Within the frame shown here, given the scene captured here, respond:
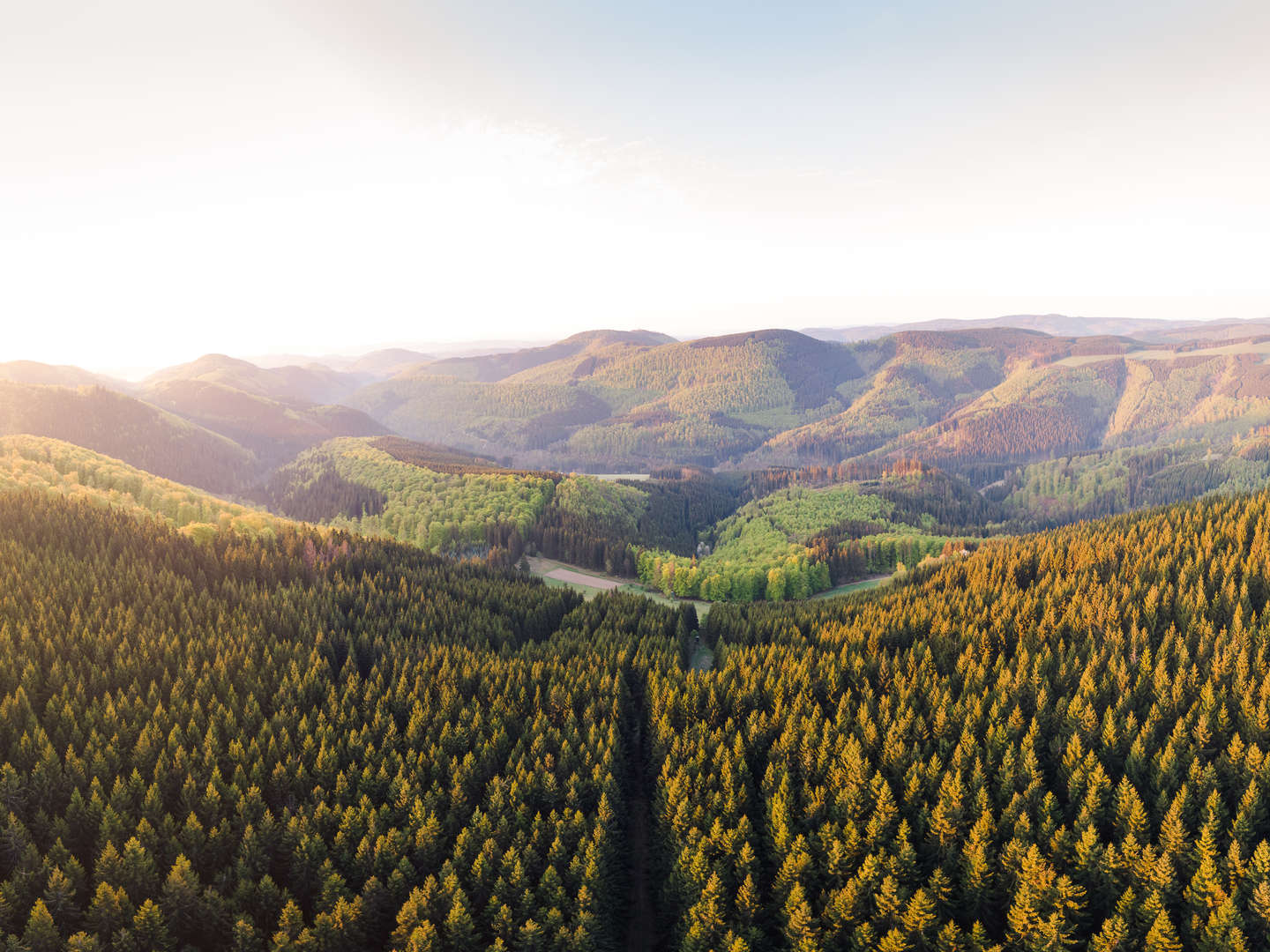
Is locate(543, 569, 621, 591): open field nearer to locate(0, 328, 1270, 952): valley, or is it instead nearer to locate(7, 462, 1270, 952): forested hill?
locate(0, 328, 1270, 952): valley

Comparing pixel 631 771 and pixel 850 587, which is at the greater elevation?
pixel 631 771

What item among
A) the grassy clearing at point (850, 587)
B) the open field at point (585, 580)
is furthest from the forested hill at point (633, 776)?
the open field at point (585, 580)

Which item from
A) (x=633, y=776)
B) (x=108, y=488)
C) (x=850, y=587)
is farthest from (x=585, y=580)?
(x=108, y=488)

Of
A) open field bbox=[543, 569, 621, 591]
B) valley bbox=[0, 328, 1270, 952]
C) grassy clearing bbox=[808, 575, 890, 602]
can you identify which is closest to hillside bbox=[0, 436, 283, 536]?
valley bbox=[0, 328, 1270, 952]

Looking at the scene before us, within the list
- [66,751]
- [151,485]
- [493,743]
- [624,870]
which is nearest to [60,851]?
[66,751]

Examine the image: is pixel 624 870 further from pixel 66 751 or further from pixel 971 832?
pixel 66 751

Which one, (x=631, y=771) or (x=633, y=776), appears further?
(x=633, y=776)

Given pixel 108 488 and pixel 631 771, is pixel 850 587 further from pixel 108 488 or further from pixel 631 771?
pixel 108 488

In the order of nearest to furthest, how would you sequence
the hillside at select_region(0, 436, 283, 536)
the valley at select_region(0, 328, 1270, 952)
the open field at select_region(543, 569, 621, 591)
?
the valley at select_region(0, 328, 1270, 952) → the hillside at select_region(0, 436, 283, 536) → the open field at select_region(543, 569, 621, 591)

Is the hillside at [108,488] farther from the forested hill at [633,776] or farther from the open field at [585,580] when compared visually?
the open field at [585,580]
